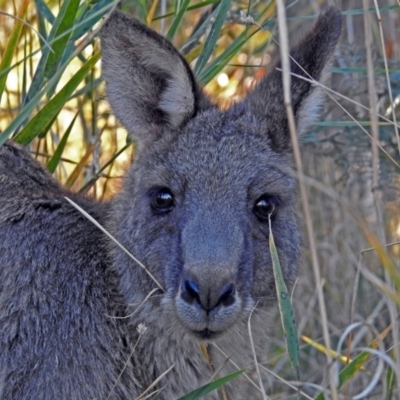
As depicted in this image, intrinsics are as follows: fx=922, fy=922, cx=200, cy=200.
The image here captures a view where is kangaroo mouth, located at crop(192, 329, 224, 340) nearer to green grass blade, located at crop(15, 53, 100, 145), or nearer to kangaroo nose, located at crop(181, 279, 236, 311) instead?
kangaroo nose, located at crop(181, 279, 236, 311)

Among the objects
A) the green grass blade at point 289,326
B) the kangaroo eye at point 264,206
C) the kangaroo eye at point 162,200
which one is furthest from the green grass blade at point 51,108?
the green grass blade at point 289,326

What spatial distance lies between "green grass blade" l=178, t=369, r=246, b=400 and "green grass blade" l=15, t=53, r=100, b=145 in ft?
5.41

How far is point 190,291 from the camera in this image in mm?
3508

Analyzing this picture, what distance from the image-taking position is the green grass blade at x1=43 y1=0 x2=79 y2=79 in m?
4.20

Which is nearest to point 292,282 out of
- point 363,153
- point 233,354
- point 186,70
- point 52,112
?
point 233,354

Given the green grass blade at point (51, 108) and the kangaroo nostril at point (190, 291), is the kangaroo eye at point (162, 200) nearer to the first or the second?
the kangaroo nostril at point (190, 291)

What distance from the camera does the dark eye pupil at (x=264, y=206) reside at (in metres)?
4.01

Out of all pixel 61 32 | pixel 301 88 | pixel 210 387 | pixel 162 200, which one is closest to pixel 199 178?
pixel 162 200

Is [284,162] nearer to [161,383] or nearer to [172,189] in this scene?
[172,189]

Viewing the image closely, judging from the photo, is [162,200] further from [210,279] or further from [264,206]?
[210,279]

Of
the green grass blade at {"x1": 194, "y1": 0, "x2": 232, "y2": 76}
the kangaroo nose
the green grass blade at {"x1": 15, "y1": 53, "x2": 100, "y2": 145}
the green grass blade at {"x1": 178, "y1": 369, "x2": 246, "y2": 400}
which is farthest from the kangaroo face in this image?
the green grass blade at {"x1": 15, "y1": 53, "x2": 100, "y2": 145}

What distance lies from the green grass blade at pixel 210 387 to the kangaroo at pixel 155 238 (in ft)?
0.60

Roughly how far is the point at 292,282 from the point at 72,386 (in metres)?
1.09

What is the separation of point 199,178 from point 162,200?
21cm
